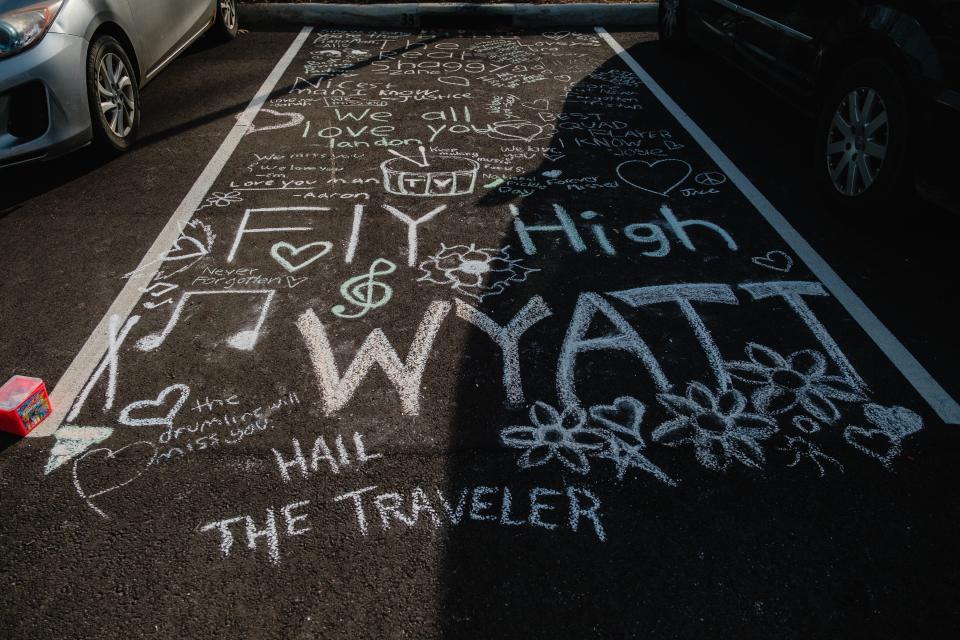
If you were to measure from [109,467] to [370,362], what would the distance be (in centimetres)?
123

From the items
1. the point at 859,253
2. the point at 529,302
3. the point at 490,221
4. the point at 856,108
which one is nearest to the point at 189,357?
the point at 529,302

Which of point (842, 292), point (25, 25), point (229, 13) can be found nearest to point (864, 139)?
point (842, 292)

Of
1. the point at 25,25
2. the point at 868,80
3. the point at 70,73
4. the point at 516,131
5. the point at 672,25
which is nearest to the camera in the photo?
the point at 868,80

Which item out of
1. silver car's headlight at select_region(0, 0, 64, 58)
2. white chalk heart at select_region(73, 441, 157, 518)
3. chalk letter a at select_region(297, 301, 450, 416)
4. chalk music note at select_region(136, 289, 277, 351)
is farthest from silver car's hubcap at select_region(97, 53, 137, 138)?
white chalk heart at select_region(73, 441, 157, 518)

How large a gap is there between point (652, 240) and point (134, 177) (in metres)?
3.89

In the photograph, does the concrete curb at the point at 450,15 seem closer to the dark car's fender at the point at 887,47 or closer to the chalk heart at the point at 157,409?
the dark car's fender at the point at 887,47

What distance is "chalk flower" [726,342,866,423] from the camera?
10.5ft

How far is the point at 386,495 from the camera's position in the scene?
279cm

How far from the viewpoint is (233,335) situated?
3.69 metres

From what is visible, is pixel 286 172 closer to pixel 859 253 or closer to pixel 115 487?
pixel 115 487

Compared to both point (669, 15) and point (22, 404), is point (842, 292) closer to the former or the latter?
point (22, 404)

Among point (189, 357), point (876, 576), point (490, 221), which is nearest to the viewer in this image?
point (876, 576)

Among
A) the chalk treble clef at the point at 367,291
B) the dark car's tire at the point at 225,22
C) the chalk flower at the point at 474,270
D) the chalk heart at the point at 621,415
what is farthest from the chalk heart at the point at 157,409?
the dark car's tire at the point at 225,22

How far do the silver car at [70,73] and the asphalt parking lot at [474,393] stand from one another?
350mm
